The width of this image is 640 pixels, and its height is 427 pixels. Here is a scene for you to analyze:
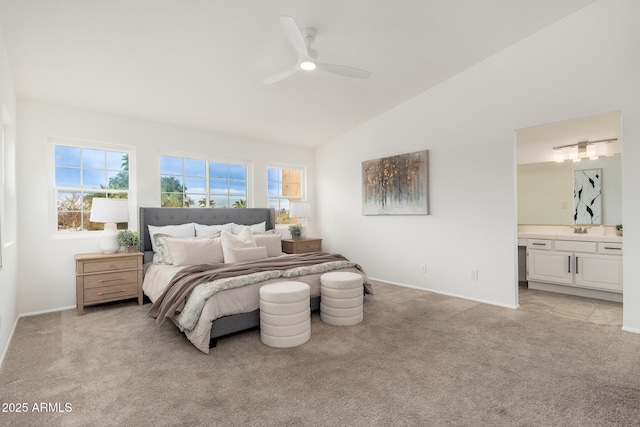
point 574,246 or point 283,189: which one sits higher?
point 283,189

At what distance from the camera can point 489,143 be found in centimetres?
409

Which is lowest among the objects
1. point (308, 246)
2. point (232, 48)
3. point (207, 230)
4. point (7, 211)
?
point (308, 246)

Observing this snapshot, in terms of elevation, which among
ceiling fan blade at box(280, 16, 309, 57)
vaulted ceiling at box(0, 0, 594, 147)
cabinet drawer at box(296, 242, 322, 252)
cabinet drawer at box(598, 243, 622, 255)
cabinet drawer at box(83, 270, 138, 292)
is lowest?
cabinet drawer at box(83, 270, 138, 292)

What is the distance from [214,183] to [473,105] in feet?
13.2

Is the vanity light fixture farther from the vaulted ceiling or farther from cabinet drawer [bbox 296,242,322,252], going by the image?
cabinet drawer [bbox 296,242,322,252]

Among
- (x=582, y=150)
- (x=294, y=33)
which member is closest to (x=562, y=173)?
(x=582, y=150)

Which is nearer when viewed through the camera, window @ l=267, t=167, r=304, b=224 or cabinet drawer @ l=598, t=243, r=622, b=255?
cabinet drawer @ l=598, t=243, r=622, b=255

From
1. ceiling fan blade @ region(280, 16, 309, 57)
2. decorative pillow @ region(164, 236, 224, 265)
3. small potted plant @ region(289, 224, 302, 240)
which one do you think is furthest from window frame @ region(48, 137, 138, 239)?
ceiling fan blade @ region(280, 16, 309, 57)

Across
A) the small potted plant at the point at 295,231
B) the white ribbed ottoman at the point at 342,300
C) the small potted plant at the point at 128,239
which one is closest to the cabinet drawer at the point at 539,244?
the white ribbed ottoman at the point at 342,300

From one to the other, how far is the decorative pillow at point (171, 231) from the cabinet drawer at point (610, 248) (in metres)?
5.45

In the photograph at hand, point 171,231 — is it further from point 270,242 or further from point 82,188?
point 270,242

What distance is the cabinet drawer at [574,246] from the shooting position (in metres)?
4.29

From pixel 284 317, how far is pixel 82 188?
11.0ft

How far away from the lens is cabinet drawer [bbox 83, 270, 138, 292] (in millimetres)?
3787
